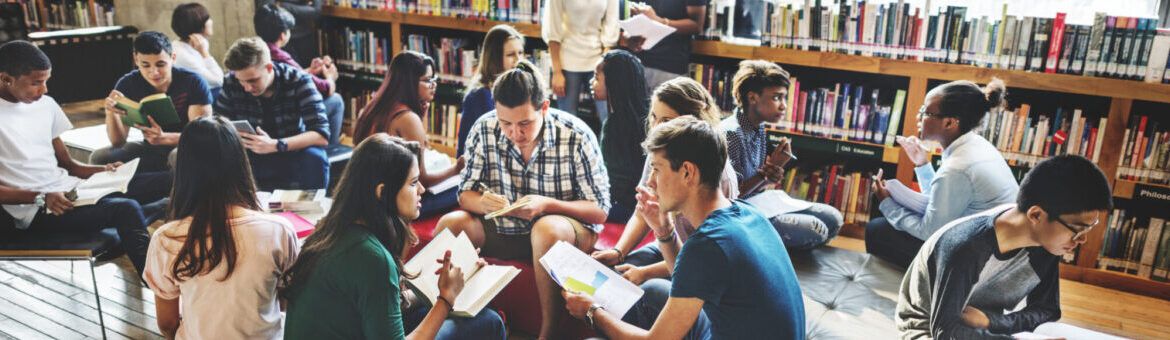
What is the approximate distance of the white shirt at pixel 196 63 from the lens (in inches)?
195

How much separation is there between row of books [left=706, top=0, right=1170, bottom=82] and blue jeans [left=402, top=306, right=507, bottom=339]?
A: 2510 millimetres

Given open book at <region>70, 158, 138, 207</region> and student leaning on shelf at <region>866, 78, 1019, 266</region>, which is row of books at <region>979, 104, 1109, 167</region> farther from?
open book at <region>70, 158, 138, 207</region>

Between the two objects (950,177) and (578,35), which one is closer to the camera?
(950,177)

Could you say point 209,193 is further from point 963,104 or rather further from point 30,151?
point 963,104

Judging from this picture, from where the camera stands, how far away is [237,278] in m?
2.03

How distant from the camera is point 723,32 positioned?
14.9 ft

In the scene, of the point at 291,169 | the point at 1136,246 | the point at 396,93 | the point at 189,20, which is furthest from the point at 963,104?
the point at 189,20

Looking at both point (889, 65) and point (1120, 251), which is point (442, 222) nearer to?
point (889, 65)

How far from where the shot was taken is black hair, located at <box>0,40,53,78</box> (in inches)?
128

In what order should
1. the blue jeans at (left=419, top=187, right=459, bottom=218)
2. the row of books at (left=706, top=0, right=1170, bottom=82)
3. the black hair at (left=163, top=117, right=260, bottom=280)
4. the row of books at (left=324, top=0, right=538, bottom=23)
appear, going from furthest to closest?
the row of books at (left=324, top=0, right=538, bottom=23) → the row of books at (left=706, top=0, right=1170, bottom=82) → the blue jeans at (left=419, top=187, right=459, bottom=218) → the black hair at (left=163, top=117, right=260, bottom=280)

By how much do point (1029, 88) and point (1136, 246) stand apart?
878 millimetres

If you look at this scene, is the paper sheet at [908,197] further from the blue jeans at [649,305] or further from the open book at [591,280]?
the open book at [591,280]

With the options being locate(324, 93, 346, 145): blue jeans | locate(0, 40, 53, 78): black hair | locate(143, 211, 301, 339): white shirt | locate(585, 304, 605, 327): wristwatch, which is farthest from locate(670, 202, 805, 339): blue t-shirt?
locate(324, 93, 346, 145): blue jeans

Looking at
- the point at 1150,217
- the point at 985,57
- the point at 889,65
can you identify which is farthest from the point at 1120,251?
the point at 889,65
